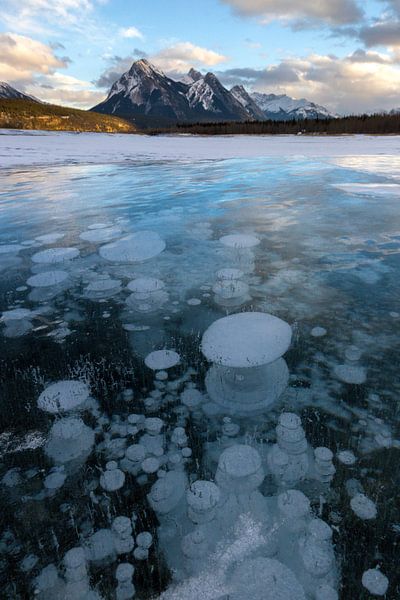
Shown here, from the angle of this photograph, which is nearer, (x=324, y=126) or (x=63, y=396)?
(x=63, y=396)

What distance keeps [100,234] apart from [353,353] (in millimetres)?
5619

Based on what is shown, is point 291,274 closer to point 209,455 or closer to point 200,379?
point 200,379

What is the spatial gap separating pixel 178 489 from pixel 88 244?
547cm

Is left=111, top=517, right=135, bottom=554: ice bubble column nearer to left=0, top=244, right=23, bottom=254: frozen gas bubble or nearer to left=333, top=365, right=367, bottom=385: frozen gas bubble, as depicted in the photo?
left=333, top=365, right=367, bottom=385: frozen gas bubble

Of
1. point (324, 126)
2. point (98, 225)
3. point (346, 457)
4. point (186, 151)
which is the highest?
point (324, 126)

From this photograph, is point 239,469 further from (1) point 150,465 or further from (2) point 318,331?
(2) point 318,331

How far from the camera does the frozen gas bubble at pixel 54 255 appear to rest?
5.89 meters

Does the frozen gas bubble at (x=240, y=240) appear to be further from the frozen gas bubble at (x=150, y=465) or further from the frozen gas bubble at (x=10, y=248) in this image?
the frozen gas bubble at (x=150, y=465)

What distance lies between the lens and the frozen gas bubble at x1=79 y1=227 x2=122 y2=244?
699cm

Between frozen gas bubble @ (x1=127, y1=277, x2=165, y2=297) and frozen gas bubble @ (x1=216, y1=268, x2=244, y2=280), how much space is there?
2.78 feet

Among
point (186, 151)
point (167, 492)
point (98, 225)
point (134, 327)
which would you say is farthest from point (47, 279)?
point (186, 151)

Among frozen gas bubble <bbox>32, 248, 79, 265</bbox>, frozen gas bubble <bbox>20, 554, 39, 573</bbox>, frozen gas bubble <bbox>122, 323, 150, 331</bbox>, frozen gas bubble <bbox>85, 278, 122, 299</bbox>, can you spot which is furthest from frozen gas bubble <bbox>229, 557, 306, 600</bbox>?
frozen gas bubble <bbox>32, 248, 79, 265</bbox>

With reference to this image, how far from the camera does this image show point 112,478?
2.20 meters

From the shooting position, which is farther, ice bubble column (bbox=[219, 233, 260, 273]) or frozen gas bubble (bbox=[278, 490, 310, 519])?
ice bubble column (bbox=[219, 233, 260, 273])
